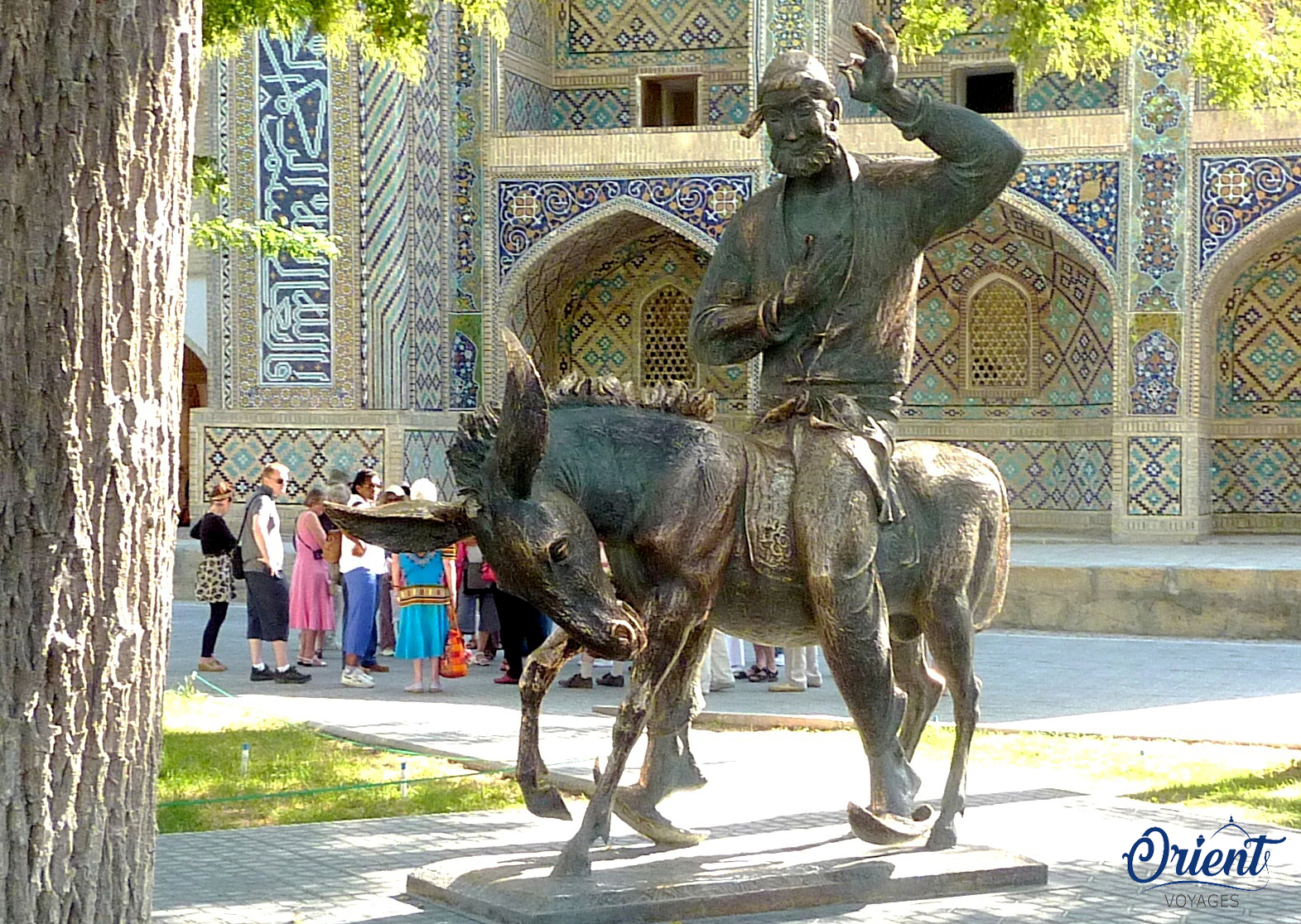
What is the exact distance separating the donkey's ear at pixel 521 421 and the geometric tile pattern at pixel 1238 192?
14.9 meters

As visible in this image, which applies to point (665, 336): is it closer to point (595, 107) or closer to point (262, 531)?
point (595, 107)

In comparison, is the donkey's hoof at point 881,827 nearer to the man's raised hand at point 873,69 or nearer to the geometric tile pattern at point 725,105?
the man's raised hand at point 873,69

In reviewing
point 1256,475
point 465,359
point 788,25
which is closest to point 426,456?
point 465,359

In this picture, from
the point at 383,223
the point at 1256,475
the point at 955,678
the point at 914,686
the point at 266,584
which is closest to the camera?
the point at 955,678

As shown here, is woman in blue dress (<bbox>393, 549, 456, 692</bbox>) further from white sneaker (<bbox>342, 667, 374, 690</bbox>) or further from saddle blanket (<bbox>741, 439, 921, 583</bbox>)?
saddle blanket (<bbox>741, 439, 921, 583</bbox>)

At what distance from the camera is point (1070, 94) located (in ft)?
70.1

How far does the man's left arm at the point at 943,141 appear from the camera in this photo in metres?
5.31

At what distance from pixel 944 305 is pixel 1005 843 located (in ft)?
52.9

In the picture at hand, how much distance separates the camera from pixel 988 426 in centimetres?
2152

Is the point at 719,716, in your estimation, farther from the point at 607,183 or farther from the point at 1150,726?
the point at 607,183

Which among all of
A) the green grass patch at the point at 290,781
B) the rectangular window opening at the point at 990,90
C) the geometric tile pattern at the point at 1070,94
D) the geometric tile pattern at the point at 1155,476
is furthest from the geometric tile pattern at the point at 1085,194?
the green grass patch at the point at 290,781

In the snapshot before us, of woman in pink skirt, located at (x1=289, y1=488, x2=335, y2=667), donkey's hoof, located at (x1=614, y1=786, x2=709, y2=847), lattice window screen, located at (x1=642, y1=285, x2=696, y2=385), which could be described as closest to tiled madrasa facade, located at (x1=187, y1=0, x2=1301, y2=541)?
lattice window screen, located at (x1=642, y1=285, x2=696, y2=385)

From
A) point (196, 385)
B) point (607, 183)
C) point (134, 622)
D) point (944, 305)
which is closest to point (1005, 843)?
point (134, 622)

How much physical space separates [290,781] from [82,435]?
5081mm
